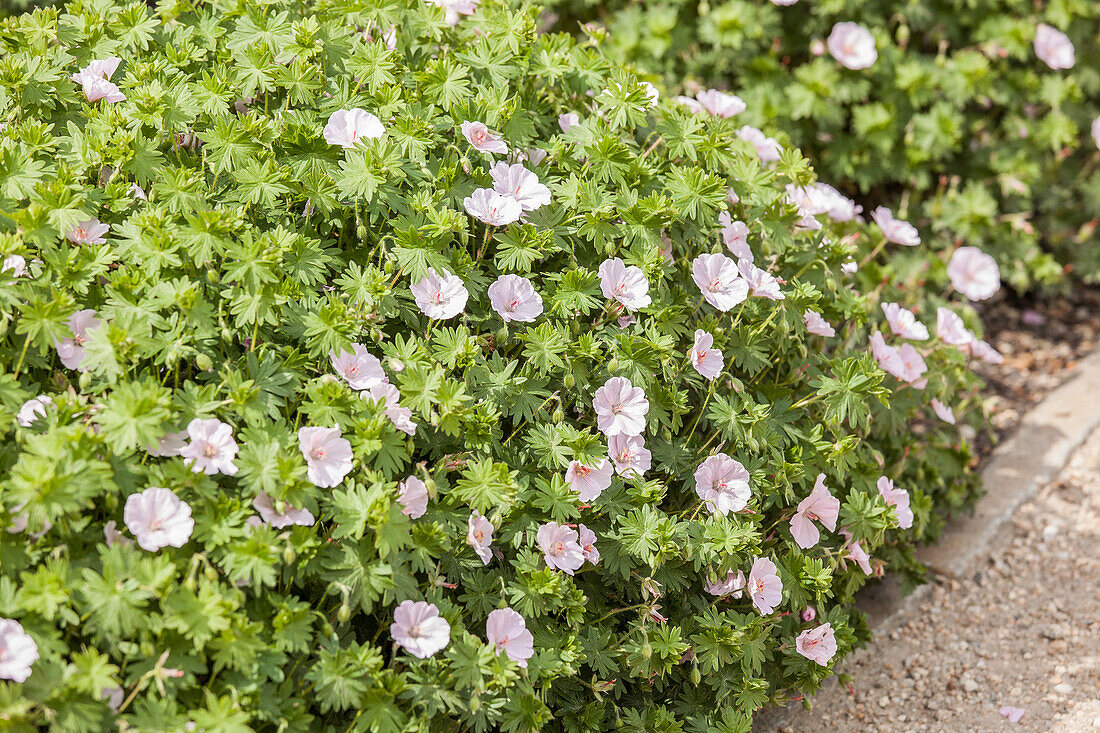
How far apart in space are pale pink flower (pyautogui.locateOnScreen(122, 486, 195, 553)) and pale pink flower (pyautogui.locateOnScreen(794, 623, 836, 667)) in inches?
52.9

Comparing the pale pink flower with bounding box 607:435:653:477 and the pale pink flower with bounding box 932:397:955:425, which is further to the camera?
the pale pink flower with bounding box 932:397:955:425

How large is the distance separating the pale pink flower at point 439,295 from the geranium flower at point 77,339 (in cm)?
60

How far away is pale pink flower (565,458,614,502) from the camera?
76.9 inches

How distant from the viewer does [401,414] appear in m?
1.85

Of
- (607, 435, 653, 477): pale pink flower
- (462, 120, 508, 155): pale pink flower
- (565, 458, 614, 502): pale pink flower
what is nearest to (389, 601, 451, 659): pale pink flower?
(565, 458, 614, 502): pale pink flower

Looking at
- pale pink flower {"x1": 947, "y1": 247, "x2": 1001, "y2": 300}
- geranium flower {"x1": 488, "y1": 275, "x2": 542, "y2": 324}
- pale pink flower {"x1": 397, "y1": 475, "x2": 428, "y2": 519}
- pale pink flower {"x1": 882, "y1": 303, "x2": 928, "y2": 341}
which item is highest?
geranium flower {"x1": 488, "y1": 275, "x2": 542, "y2": 324}

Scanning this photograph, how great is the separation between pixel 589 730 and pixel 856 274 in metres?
1.76

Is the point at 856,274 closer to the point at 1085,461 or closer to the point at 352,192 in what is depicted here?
the point at 1085,461

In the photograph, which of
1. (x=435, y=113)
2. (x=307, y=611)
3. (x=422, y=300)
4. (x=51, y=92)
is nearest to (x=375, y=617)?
(x=307, y=611)

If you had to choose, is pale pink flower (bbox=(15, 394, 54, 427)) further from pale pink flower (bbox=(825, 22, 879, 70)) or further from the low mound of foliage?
pale pink flower (bbox=(825, 22, 879, 70))

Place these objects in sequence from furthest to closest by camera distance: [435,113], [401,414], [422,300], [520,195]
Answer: [435,113] → [520,195] → [422,300] → [401,414]

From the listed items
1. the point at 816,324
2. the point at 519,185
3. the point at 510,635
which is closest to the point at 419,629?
the point at 510,635

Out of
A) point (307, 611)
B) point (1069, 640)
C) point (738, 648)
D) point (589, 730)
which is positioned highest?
point (307, 611)

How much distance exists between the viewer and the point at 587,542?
78.0 inches
